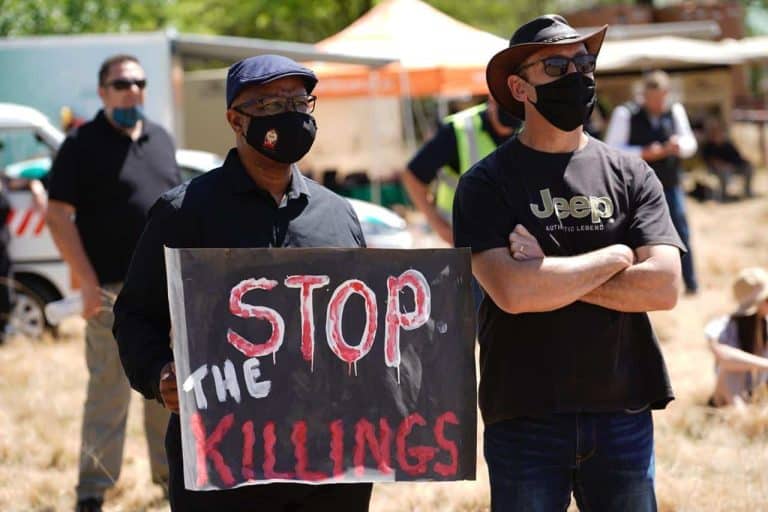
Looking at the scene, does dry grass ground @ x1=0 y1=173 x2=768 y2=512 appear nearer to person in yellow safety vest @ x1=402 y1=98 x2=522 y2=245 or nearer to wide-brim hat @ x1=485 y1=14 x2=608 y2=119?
person in yellow safety vest @ x1=402 y1=98 x2=522 y2=245

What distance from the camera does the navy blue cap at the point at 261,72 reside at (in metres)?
3.34

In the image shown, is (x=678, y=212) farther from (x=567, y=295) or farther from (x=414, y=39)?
(x=567, y=295)

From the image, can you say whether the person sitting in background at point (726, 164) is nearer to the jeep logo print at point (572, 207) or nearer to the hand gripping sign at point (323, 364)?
the jeep logo print at point (572, 207)

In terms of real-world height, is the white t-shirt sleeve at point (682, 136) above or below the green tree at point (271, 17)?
below

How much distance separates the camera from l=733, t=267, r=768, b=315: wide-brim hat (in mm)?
7461

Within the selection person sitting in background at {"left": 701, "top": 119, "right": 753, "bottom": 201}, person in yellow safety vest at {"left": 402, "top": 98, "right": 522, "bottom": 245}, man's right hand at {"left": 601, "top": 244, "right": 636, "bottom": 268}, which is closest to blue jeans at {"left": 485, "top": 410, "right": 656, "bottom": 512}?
man's right hand at {"left": 601, "top": 244, "right": 636, "bottom": 268}

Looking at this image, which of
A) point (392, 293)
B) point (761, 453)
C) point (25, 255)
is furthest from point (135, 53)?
point (392, 293)

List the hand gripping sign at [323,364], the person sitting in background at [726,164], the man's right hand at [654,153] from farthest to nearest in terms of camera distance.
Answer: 1. the person sitting in background at [726,164]
2. the man's right hand at [654,153]
3. the hand gripping sign at [323,364]

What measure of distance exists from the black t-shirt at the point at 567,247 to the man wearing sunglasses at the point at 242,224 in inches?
18.6

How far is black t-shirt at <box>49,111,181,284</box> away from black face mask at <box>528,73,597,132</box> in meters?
2.88

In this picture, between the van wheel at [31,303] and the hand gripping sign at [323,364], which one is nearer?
the hand gripping sign at [323,364]

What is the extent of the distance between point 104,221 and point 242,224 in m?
2.67

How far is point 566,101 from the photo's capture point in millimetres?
3430

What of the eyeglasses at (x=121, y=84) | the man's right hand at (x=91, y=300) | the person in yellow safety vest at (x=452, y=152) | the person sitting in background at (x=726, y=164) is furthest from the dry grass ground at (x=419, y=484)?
the person sitting in background at (x=726, y=164)
